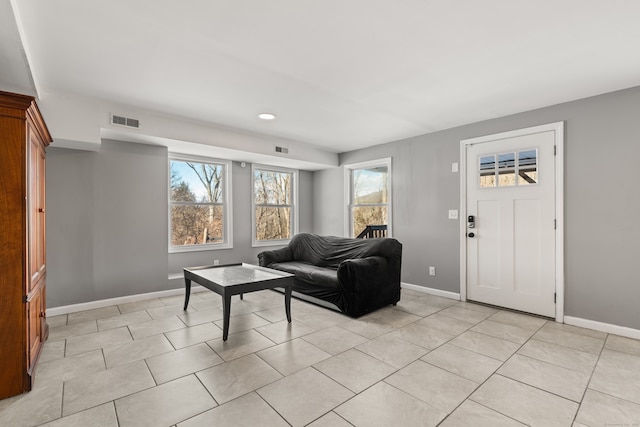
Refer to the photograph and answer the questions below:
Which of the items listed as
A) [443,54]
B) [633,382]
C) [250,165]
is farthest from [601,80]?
[250,165]

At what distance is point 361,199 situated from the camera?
5695 millimetres

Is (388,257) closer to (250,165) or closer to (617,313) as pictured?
(617,313)

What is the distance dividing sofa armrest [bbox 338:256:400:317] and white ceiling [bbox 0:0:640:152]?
183 cm

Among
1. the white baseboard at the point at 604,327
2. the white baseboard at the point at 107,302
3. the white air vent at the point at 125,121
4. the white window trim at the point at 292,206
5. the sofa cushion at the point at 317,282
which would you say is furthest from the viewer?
the white window trim at the point at 292,206

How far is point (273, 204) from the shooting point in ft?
19.4

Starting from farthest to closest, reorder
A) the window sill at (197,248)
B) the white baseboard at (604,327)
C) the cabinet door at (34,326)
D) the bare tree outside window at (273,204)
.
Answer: the bare tree outside window at (273,204)
the window sill at (197,248)
the white baseboard at (604,327)
the cabinet door at (34,326)

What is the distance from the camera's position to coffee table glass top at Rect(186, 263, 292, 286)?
3.12 metres

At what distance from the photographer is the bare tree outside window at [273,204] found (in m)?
5.70

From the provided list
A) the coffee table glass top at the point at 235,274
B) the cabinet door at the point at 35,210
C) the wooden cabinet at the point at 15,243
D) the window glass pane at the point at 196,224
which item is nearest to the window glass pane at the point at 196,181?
the window glass pane at the point at 196,224

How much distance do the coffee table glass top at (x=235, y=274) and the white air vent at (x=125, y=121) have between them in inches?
70.8

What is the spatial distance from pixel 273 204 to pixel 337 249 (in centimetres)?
189

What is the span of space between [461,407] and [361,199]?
13.4 ft

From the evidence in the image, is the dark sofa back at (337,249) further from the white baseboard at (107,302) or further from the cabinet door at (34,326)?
the cabinet door at (34,326)

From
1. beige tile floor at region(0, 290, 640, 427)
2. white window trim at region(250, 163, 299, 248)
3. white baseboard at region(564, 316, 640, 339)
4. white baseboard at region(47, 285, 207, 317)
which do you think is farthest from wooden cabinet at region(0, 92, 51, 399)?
white baseboard at region(564, 316, 640, 339)
